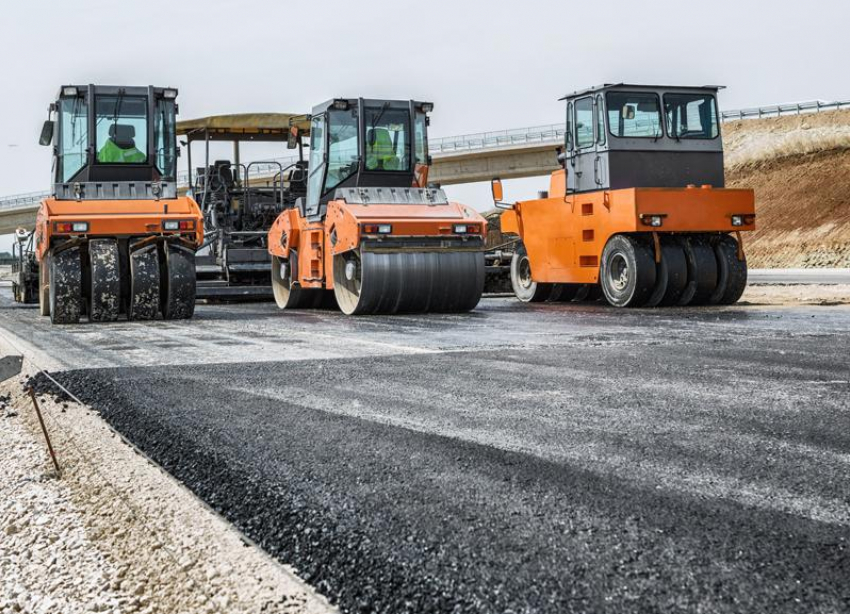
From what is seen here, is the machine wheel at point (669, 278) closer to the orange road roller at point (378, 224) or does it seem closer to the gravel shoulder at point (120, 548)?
the orange road roller at point (378, 224)

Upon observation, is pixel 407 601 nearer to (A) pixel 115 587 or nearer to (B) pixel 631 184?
(A) pixel 115 587

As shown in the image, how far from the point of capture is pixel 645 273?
1290 centimetres

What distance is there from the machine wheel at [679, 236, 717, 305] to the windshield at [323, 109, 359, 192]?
4645 millimetres

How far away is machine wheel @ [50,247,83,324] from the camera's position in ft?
38.1

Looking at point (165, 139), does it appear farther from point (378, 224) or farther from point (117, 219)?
point (378, 224)

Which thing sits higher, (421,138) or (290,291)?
A: (421,138)

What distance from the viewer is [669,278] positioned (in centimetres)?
1293

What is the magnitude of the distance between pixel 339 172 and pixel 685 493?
36.2 feet

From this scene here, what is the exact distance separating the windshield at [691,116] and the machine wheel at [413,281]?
11.5 ft

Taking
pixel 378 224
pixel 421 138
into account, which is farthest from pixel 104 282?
pixel 421 138

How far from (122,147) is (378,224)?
12.1 feet

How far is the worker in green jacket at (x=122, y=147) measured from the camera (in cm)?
1295

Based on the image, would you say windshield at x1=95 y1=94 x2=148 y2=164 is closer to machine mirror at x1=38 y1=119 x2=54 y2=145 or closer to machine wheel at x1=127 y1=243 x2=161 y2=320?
machine mirror at x1=38 y1=119 x2=54 y2=145

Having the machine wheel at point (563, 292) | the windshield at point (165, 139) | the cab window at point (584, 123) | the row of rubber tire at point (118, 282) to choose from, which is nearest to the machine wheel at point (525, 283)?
the machine wheel at point (563, 292)
